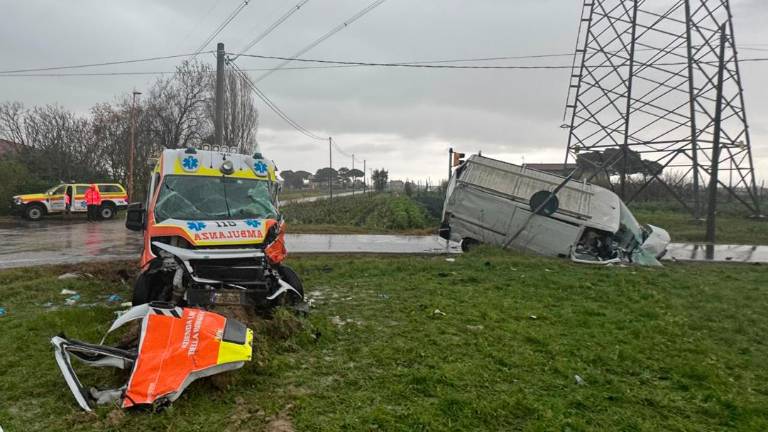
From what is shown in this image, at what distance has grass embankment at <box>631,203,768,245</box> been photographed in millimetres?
17719

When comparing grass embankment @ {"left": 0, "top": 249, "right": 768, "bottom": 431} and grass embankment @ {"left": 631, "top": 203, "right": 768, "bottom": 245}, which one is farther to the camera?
grass embankment @ {"left": 631, "top": 203, "right": 768, "bottom": 245}

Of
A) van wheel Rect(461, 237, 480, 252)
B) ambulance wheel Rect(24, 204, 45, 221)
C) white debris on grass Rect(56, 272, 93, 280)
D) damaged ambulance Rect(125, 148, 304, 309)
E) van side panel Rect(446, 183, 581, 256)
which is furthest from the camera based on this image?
ambulance wheel Rect(24, 204, 45, 221)

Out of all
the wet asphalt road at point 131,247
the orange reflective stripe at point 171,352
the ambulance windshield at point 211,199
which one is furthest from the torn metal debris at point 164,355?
the wet asphalt road at point 131,247

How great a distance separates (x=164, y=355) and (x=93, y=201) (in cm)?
2446

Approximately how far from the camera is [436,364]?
181 inches

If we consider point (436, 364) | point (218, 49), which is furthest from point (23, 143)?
point (436, 364)

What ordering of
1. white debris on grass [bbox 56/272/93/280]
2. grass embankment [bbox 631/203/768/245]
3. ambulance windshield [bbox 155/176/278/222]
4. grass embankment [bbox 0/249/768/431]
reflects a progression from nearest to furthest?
grass embankment [bbox 0/249/768/431], ambulance windshield [bbox 155/176/278/222], white debris on grass [bbox 56/272/93/280], grass embankment [bbox 631/203/768/245]

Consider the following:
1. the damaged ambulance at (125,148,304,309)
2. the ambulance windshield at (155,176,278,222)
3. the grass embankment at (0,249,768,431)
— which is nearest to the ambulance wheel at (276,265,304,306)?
the damaged ambulance at (125,148,304,309)

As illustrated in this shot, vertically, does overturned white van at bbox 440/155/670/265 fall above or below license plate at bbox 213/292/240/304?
above

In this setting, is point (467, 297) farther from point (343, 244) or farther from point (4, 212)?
point (4, 212)

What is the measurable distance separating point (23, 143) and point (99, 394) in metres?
41.4

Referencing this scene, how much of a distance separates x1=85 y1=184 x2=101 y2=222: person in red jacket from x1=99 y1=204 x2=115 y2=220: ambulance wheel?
11.9 inches

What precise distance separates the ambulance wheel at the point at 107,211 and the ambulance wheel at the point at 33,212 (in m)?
2.71

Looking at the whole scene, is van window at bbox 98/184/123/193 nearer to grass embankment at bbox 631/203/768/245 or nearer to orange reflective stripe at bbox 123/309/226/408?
orange reflective stripe at bbox 123/309/226/408
